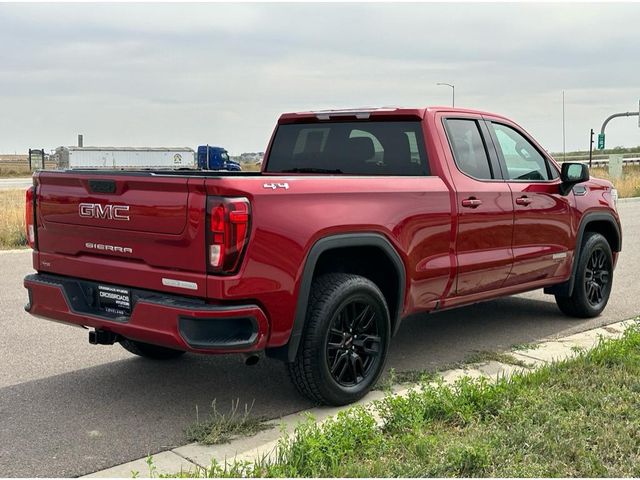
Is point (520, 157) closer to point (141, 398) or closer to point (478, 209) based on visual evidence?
point (478, 209)

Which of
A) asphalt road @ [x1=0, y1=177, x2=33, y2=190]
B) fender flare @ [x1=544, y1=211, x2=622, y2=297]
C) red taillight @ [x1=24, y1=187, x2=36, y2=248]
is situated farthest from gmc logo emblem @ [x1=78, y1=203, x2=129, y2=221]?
asphalt road @ [x1=0, y1=177, x2=33, y2=190]

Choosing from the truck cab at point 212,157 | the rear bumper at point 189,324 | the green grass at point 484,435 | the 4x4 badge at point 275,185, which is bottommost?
the green grass at point 484,435

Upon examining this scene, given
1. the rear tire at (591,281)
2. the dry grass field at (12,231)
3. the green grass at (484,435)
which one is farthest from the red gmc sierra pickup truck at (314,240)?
the dry grass field at (12,231)

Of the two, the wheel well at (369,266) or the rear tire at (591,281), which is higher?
the wheel well at (369,266)

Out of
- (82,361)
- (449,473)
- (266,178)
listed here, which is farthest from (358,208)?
(82,361)

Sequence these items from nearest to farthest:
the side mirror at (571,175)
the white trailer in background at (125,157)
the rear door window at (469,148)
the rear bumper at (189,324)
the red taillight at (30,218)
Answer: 1. the rear bumper at (189,324)
2. the red taillight at (30,218)
3. the rear door window at (469,148)
4. the side mirror at (571,175)
5. the white trailer in background at (125,157)

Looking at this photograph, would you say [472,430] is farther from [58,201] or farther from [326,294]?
[58,201]

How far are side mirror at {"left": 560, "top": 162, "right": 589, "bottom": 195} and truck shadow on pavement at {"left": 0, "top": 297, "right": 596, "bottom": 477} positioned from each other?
4.23 feet

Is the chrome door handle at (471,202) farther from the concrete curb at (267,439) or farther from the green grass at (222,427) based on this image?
the green grass at (222,427)

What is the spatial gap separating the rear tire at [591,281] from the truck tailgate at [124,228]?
170 inches

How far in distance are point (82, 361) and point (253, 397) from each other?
1.61 meters

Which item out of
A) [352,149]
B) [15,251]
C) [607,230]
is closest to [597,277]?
[607,230]

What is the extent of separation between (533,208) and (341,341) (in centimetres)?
248

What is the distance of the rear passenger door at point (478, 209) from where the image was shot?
19.6 feet
